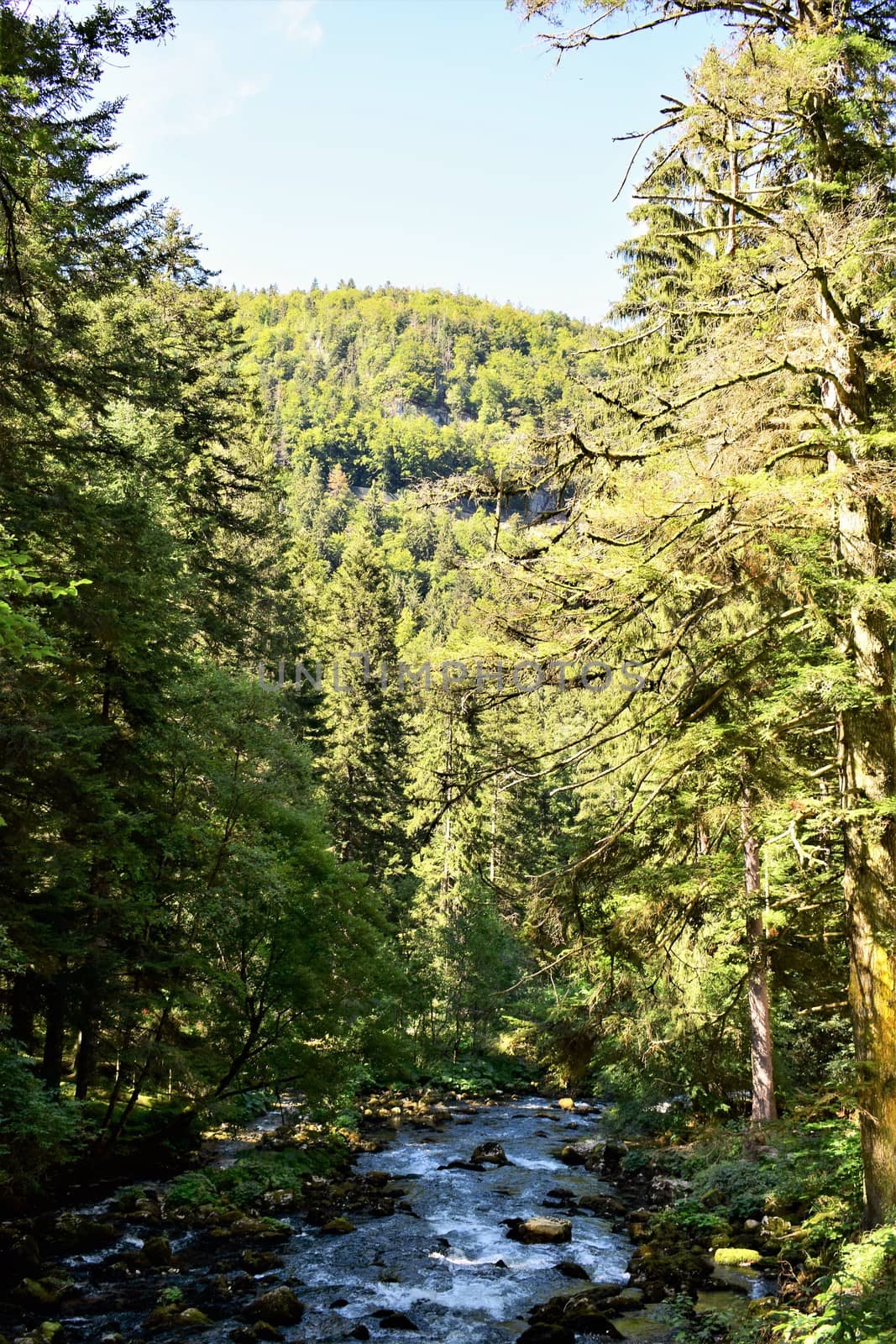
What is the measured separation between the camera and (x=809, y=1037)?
47.5 feet

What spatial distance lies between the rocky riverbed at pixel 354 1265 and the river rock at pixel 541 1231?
0.03m

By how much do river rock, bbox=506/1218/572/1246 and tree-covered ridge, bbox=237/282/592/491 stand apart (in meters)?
95.8

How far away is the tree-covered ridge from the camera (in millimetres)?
135750

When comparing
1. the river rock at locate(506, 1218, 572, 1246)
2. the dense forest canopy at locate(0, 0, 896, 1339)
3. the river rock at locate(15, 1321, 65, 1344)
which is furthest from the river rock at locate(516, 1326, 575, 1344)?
the river rock at locate(15, 1321, 65, 1344)

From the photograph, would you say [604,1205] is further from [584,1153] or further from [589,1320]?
[589,1320]

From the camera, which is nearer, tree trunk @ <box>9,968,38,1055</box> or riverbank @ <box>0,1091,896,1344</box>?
riverbank @ <box>0,1091,896,1344</box>

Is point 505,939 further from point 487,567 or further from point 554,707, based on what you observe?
point 554,707

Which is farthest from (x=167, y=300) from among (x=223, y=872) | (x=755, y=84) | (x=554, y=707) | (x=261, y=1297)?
(x=554, y=707)

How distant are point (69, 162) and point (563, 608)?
23.3ft

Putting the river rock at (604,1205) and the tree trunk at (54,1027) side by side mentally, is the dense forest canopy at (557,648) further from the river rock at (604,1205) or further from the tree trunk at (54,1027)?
the river rock at (604,1205)

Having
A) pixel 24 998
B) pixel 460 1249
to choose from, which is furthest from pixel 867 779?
pixel 24 998

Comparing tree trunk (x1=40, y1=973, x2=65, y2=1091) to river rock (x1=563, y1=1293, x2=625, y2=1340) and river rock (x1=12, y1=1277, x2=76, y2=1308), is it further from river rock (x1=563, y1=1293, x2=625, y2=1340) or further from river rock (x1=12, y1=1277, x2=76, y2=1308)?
river rock (x1=563, y1=1293, x2=625, y2=1340)

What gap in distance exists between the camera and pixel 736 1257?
10883mm

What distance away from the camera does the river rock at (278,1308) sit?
9820 millimetres
